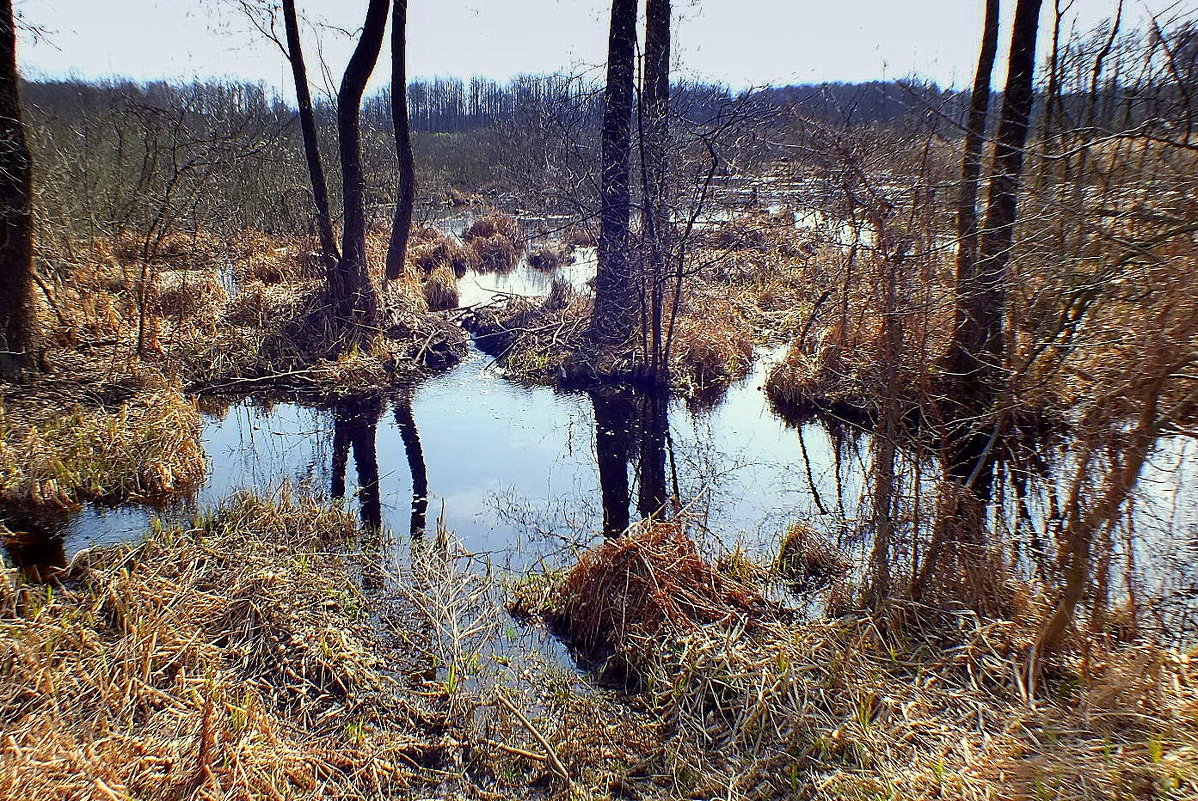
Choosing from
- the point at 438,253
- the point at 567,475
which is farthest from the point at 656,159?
the point at 438,253

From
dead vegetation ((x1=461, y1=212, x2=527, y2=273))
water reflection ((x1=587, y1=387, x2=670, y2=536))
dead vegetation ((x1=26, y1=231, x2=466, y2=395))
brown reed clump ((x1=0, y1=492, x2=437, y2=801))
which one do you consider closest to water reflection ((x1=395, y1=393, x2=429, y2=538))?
dead vegetation ((x1=26, y1=231, x2=466, y2=395))

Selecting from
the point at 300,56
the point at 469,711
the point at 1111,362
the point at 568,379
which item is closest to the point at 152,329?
the point at 300,56

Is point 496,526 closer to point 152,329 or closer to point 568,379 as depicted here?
point 568,379

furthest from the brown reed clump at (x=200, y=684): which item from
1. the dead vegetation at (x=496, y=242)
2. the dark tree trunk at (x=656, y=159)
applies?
the dead vegetation at (x=496, y=242)

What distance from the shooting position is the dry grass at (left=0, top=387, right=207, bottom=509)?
6441 millimetres

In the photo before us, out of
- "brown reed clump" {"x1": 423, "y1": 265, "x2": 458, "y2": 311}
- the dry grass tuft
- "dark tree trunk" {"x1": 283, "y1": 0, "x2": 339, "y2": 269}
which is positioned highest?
"dark tree trunk" {"x1": 283, "y1": 0, "x2": 339, "y2": 269}

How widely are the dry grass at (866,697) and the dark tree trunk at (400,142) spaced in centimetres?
905

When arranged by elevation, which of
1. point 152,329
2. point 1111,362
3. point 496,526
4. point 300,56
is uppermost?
point 300,56

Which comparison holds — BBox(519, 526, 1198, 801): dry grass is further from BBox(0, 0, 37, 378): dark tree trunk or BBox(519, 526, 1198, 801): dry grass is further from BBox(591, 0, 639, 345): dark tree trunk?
BBox(0, 0, 37, 378): dark tree trunk

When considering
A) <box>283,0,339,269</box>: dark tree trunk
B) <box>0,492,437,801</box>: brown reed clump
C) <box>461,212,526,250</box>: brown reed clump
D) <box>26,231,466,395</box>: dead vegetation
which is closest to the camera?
<box>0,492,437,801</box>: brown reed clump

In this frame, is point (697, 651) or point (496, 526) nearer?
point (697, 651)

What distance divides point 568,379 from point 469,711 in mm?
6851

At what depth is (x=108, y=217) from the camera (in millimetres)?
11898

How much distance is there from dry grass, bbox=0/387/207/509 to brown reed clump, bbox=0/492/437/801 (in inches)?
55.6
